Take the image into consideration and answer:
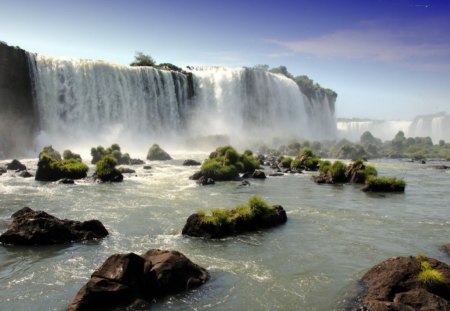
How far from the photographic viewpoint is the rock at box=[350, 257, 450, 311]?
33.8 ft

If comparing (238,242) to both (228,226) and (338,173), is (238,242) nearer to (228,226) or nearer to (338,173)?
(228,226)

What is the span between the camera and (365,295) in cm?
1152

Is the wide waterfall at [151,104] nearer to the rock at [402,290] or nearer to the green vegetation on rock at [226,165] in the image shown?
the green vegetation on rock at [226,165]

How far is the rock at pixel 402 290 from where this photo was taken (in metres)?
10.3

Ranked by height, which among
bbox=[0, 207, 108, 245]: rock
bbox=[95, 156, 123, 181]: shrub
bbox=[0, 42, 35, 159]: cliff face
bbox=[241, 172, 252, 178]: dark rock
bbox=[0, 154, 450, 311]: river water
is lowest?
bbox=[0, 154, 450, 311]: river water

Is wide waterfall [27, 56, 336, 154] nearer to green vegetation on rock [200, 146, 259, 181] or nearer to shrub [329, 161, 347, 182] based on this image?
green vegetation on rock [200, 146, 259, 181]

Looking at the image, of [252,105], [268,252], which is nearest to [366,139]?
[252,105]

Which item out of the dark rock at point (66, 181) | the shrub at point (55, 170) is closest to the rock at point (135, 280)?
the dark rock at point (66, 181)

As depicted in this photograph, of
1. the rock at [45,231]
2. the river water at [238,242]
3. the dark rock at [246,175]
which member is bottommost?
the river water at [238,242]

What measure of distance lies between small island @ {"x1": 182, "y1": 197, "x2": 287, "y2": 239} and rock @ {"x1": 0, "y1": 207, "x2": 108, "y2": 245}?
156 inches

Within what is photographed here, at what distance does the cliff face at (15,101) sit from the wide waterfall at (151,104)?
139 cm

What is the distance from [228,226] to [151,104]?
57.0m

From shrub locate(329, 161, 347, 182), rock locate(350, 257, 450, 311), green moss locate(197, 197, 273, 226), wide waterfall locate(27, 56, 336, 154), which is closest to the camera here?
rock locate(350, 257, 450, 311)

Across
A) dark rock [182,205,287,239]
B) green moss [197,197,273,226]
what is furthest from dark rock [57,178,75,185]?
dark rock [182,205,287,239]
